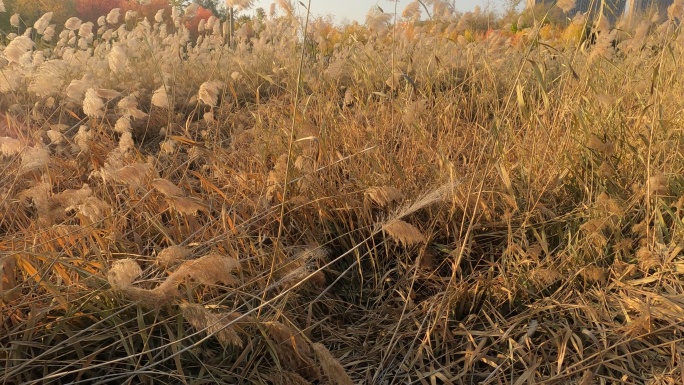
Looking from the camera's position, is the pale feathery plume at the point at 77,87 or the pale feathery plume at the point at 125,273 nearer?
the pale feathery plume at the point at 125,273

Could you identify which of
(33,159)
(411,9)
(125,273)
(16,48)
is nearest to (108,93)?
(33,159)

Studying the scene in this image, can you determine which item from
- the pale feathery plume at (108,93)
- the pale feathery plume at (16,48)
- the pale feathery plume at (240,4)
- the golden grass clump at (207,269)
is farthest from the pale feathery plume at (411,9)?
the golden grass clump at (207,269)

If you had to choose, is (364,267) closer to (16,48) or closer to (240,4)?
(240,4)

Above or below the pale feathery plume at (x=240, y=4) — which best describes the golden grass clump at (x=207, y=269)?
below

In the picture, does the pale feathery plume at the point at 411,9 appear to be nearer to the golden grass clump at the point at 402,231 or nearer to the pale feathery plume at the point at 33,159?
the golden grass clump at the point at 402,231

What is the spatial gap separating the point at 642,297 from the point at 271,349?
41.7 inches

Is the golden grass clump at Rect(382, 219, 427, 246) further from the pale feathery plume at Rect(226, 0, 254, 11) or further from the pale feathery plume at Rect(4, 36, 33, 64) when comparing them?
the pale feathery plume at Rect(4, 36, 33, 64)

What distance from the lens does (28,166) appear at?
56.5 inches

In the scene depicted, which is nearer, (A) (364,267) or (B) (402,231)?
(B) (402,231)

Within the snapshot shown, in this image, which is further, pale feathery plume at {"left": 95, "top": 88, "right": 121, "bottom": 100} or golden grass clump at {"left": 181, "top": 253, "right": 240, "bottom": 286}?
pale feathery plume at {"left": 95, "top": 88, "right": 121, "bottom": 100}

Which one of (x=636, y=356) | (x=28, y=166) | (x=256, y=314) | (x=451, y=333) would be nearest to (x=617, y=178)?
(x=636, y=356)

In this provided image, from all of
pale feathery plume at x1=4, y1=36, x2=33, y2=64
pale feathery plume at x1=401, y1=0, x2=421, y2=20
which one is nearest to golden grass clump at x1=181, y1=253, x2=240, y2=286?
A: pale feathery plume at x1=4, y1=36, x2=33, y2=64

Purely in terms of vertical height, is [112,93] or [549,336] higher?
[112,93]

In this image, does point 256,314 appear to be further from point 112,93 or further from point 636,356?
point 636,356
